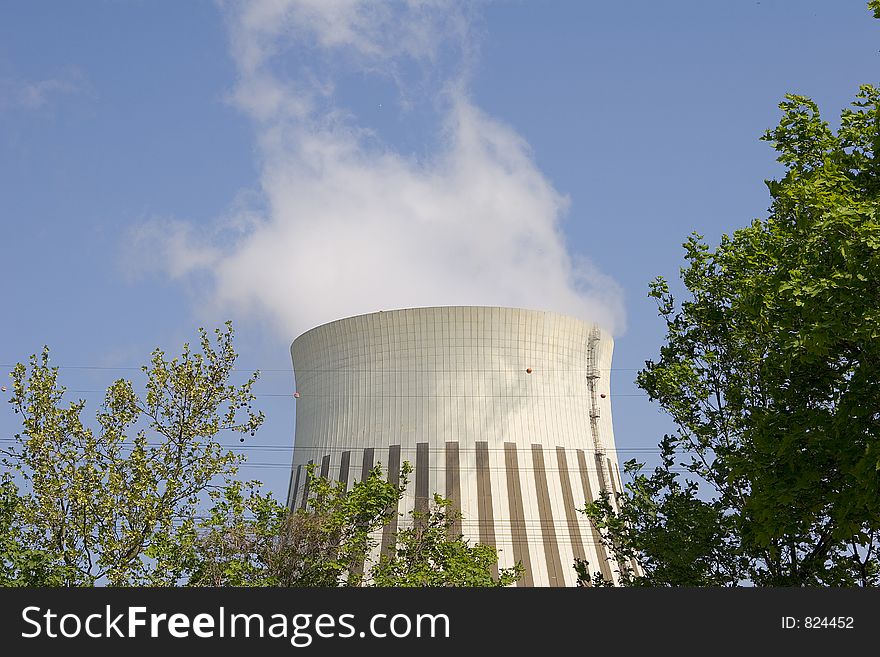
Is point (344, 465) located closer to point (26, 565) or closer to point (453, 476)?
point (453, 476)

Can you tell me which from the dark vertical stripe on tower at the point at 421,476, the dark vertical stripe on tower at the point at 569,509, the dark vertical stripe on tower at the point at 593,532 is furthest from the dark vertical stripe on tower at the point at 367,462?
the dark vertical stripe on tower at the point at 593,532

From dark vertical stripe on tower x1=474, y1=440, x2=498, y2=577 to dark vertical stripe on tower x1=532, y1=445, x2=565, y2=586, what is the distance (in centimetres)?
175

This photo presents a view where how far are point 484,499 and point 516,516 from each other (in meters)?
1.33

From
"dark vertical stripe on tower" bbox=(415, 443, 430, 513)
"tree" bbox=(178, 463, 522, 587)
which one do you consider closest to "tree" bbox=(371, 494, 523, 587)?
"tree" bbox=(178, 463, 522, 587)

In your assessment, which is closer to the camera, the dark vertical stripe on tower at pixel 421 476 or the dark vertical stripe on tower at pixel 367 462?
the dark vertical stripe on tower at pixel 367 462

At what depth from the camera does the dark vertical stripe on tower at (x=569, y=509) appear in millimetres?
36000

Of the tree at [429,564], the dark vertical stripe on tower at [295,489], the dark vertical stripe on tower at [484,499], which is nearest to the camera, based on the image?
the tree at [429,564]

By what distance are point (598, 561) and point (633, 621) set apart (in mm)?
29418

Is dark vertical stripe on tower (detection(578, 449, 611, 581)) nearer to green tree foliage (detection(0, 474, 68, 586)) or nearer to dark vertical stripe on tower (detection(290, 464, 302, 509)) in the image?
dark vertical stripe on tower (detection(290, 464, 302, 509))

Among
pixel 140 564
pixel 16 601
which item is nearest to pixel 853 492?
pixel 16 601

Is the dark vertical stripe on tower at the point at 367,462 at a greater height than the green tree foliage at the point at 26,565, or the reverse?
the dark vertical stripe on tower at the point at 367,462

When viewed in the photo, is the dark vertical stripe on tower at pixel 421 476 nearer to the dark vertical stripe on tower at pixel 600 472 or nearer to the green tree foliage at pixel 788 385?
the dark vertical stripe on tower at pixel 600 472

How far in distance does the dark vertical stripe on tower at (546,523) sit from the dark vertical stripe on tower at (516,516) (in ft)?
2.22

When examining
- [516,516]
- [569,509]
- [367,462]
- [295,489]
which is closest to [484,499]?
[516,516]
